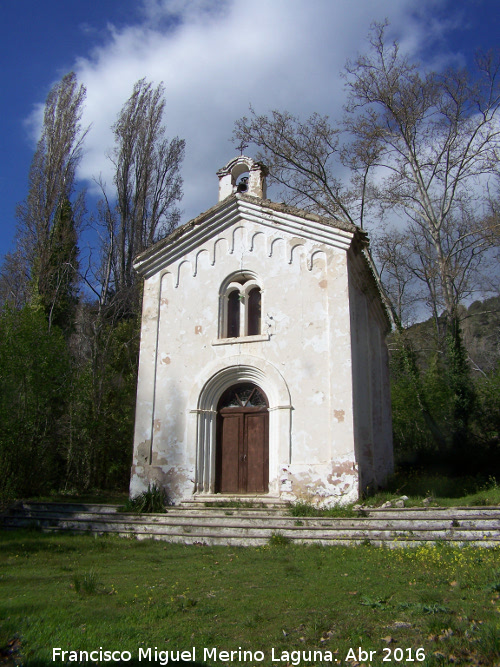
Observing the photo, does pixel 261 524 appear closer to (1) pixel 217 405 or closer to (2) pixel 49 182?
(1) pixel 217 405

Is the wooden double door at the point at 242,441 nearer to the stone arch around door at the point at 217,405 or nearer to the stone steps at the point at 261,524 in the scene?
the stone arch around door at the point at 217,405

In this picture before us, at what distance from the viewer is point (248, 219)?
47.2ft

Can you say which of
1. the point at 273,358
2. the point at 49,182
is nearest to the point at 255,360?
the point at 273,358

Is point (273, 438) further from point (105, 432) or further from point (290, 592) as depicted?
point (105, 432)

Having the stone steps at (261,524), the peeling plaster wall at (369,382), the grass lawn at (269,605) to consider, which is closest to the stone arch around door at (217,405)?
the stone steps at (261,524)

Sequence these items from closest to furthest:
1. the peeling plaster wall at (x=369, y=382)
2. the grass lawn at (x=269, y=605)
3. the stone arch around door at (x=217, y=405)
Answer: the grass lawn at (x=269, y=605)
the stone arch around door at (x=217, y=405)
the peeling plaster wall at (x=369, y=382)

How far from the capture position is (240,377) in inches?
527

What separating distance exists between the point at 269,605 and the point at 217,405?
26.7ft

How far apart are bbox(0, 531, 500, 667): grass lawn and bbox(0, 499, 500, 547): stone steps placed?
0.54m

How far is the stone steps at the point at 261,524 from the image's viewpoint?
27.4 ft

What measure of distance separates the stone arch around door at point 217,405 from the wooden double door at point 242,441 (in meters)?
0.16

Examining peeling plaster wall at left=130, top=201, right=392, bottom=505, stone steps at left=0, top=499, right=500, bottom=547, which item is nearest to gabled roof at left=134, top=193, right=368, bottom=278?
peeling plaster wall at left=130, top=201, right=392, bottom=505

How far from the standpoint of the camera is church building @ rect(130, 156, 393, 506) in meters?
12.1

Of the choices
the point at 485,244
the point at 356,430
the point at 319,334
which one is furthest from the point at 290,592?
the point at 485,244
